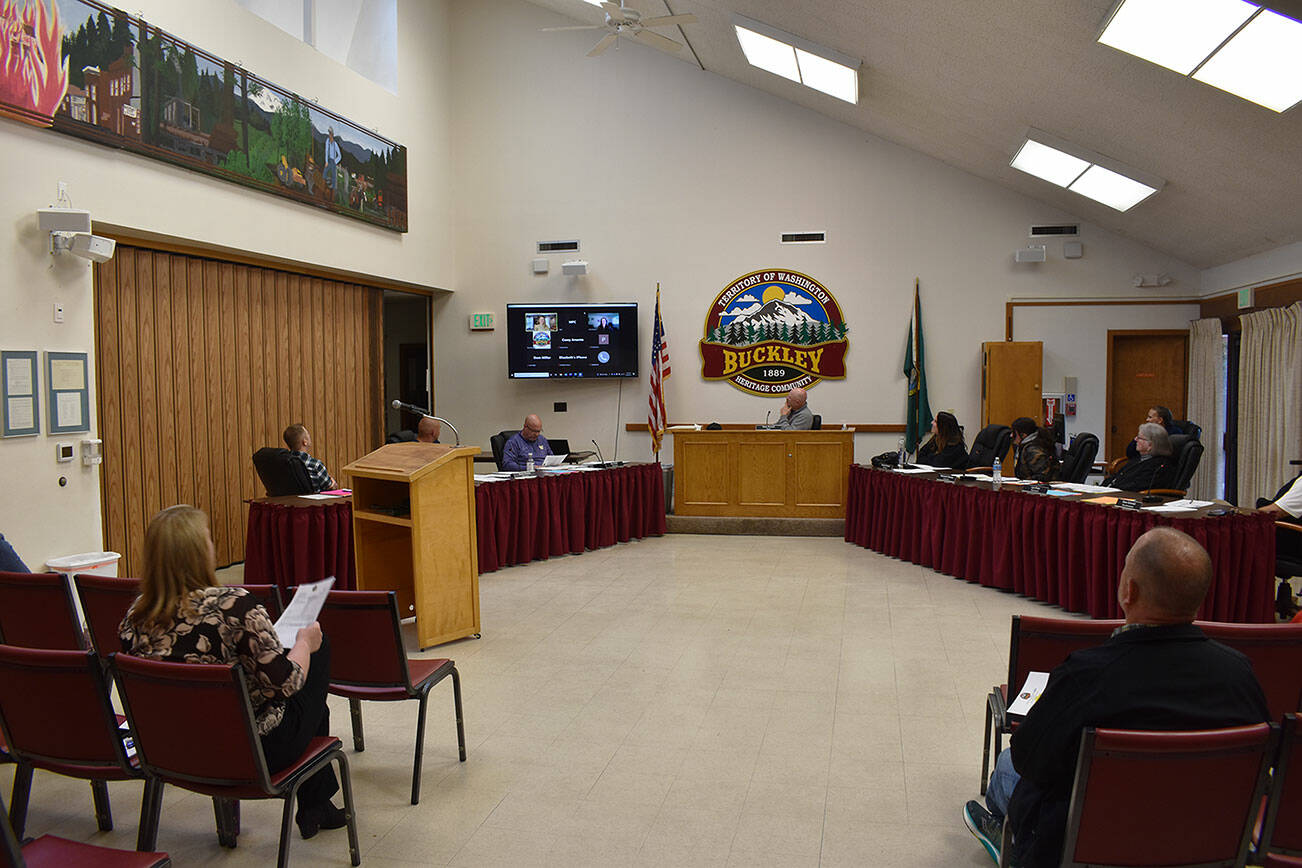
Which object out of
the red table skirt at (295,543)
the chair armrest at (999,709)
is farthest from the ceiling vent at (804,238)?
the chair armrest at (999,709)

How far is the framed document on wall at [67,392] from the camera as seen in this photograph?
5.59 metres

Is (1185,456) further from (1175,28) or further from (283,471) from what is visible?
(283,471)

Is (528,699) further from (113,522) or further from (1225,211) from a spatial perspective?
(1225,211)

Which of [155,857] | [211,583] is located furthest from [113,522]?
[155,857]

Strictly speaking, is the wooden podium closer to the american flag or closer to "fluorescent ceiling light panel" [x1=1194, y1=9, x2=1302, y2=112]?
the american flag

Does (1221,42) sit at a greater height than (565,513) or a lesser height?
greater

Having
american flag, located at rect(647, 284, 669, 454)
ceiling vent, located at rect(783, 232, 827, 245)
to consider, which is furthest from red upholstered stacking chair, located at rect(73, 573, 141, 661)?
ceiling vent, located at rect(783, 232, 827, 245)

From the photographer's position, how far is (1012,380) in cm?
977

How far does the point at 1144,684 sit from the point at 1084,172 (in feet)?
24.7

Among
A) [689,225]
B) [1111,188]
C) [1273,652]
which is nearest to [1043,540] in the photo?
[1273,652]

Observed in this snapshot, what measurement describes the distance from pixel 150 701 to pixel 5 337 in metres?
3.96

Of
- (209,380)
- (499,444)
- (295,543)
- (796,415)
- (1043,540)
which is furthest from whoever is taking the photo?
(796,415)

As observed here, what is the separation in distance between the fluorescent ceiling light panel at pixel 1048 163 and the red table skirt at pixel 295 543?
6636mm

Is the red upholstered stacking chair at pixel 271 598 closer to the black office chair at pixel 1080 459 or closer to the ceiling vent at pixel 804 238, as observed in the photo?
the black office chair at pixel 1080 459
